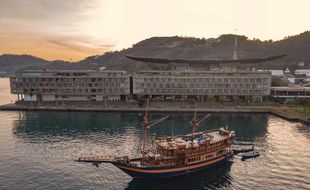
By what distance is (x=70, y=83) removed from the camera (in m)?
146

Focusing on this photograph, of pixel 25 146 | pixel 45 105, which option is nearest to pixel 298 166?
pixel 25 146

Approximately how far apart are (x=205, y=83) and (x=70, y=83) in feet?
246

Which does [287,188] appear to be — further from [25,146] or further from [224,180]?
[25,146]

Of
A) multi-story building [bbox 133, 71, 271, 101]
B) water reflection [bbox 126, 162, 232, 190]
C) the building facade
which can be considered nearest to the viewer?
water reflection [bbox 126, 162, 232, 190]

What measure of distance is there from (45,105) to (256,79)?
113864mm

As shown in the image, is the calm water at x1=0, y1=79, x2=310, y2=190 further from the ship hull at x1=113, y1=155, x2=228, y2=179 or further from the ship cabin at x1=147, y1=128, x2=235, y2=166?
the ship cabin at x1=147, y1=128, x2=235, y2=166

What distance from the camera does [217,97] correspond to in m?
148

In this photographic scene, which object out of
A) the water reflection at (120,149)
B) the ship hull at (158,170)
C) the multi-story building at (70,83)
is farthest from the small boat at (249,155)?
the multi-story building at (70,83)

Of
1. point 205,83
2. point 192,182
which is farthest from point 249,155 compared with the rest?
point 205,83

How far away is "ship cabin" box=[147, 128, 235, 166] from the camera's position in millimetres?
55619

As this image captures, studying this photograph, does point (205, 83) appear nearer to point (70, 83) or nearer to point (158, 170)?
point (70, 83)

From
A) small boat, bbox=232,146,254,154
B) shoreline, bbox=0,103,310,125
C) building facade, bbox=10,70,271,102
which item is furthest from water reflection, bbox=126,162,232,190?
building facade, bbox=10,70,271,102

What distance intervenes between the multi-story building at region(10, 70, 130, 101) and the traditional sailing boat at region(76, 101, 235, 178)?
90196 mm

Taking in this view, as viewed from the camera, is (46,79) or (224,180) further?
(46,79)
